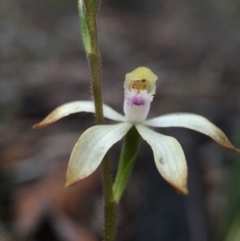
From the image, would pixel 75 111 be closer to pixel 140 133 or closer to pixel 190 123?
pixel 140 133

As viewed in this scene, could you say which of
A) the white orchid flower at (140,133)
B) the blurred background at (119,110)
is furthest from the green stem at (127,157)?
the blurred background at (119,110)

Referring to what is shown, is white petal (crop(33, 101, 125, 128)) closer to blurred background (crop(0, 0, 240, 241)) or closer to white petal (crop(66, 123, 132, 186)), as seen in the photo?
white petal (crop(66, 123, 132, 186))

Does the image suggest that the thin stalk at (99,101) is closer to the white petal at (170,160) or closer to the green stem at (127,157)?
the green stem at (127,157)

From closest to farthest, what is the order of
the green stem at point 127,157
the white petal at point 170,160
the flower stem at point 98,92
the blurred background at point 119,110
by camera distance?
the white petal at point 170,160
the flower stem at point 98,92
the green stem at point 127,157
the blurred background at point 119,110

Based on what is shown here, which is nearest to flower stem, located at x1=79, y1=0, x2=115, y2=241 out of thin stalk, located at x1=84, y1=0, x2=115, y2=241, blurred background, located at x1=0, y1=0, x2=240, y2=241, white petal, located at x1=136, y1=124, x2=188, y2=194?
thin stalk, located at x1=84, y1=0, x2=115, y2=241

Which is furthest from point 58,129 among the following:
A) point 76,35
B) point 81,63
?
point 76,35

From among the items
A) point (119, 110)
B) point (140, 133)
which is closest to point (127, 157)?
point (140, 133)

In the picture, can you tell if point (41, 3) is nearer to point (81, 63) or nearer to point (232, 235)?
point (81, 63)
